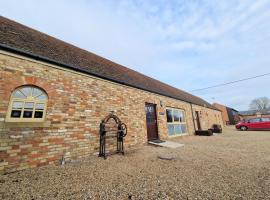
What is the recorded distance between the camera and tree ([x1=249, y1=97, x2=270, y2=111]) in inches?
2363

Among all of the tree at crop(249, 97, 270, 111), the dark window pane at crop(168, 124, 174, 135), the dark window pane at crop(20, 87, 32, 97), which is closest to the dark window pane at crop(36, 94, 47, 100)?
the dark window pane at crop(20, 87, 32, 97)

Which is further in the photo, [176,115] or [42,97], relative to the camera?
[176,115]

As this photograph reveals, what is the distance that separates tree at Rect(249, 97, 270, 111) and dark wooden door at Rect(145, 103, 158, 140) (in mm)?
72548

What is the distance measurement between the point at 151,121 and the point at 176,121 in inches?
133

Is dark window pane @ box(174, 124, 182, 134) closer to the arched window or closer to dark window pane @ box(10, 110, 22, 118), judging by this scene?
the arched window

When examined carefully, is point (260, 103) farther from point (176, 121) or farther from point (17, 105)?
point (17, 105)

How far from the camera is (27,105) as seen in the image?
171 inches

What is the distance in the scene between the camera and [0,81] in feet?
12.8

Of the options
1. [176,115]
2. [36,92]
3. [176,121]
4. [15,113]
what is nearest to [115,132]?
[36,92]

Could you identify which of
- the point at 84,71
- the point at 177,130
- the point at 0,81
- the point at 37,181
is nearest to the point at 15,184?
the point at 37,181

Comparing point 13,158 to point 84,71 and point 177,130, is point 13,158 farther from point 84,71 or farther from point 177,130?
point 177,130

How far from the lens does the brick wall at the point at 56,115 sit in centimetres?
387

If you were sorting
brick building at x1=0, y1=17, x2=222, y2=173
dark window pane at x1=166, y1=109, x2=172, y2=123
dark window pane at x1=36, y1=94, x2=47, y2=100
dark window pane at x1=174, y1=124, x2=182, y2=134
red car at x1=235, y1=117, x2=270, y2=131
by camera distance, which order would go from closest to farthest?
brick building at x1=0, y1=17, x2=222, y2=173, dark window pane at x1=36, y1=94, x2=47, y2=100, dark window pane at x1=166, y1=109, x2=172, y2=123, dark window pane at x1=174, y1=124, x2=182, y2=134, red car at x1=235, y1=117, x2=270, y2=131

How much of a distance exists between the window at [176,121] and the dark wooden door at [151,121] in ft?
5.62
